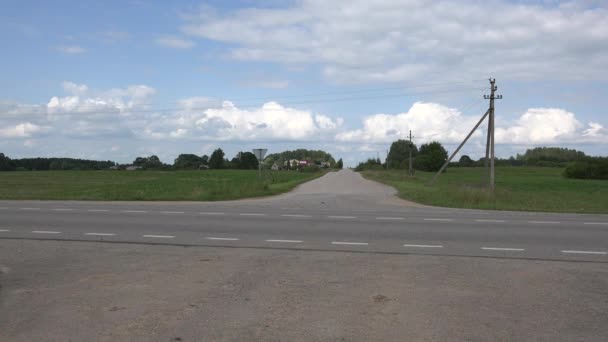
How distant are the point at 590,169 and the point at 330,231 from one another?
90.6 m

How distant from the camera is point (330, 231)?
12680 millimetres

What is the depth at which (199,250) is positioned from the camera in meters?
9.93

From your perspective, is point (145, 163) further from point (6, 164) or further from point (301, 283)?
point (301, 283)

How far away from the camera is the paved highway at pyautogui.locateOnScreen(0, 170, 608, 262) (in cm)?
1038

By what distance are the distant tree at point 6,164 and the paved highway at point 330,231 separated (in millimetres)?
91280

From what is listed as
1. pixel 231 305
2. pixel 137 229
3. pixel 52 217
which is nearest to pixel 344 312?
pixel 231 305

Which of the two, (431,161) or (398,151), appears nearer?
(431,161)

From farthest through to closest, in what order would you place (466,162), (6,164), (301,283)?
(466,162) → (6,164) → (301,283)

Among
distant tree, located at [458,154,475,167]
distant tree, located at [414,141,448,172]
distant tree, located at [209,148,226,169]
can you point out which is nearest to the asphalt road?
distant tree, located at [414,141,448,172]

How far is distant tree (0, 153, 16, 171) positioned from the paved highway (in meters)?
91.3

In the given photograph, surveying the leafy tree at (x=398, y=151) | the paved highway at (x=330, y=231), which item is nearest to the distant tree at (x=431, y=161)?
the leafy tree at (x=398, y=151)

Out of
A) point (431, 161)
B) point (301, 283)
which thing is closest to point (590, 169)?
point (431, 161)

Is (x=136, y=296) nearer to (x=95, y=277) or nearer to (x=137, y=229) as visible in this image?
(x=95, y=277)

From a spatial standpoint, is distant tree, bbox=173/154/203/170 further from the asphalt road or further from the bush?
the asphalt road
